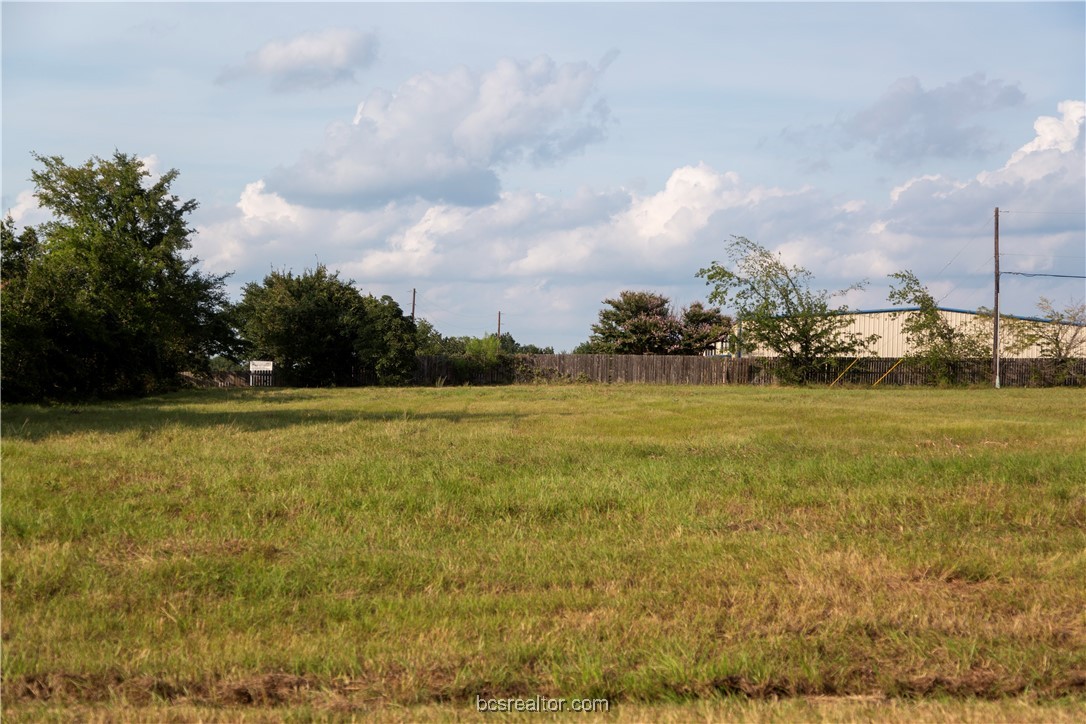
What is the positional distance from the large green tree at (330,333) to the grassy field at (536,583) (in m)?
36.8

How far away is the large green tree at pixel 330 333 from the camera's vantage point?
50.2 meters

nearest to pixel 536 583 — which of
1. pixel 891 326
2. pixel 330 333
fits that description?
pixel 330 333

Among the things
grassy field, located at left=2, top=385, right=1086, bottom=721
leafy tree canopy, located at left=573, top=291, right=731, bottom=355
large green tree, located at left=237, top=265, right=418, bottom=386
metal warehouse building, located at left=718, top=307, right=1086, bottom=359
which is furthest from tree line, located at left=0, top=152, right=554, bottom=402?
grassy field, located at left=2, top=385, right=1086, bottom=721

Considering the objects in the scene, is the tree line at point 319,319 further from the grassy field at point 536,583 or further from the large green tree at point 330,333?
the grassy field at point 536,583

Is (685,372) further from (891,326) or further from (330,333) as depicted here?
(330,333)

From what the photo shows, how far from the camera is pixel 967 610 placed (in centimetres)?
655

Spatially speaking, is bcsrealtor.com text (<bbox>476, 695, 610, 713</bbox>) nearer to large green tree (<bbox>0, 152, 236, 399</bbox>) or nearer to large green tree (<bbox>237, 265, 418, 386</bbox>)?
large green tree (<bbox>0, 152, 236, 399</bbox>)

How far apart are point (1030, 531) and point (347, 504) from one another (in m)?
6.77

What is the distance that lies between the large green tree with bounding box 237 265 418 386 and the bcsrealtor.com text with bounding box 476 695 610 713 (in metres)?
45.3

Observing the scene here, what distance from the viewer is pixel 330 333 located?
A: 51688 mm

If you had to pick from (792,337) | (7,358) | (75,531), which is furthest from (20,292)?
(792,337)

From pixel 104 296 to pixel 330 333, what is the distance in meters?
20.8

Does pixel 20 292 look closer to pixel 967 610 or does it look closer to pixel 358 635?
pixel 358 635

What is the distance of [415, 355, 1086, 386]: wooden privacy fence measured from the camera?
52.1 meters
